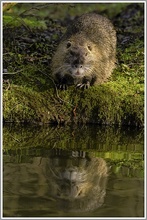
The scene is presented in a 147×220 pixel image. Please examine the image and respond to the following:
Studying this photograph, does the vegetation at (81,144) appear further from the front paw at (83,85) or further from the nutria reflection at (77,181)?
the front paw at (83,85)

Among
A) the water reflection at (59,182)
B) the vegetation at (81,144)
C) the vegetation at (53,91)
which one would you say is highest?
the vegetation at (53,91)

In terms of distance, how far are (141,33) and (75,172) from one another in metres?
Result: 5.48

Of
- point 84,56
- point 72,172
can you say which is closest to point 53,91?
point 84,56

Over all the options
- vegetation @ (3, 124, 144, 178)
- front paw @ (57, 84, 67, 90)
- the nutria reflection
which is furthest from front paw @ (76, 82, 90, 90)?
the nutria reflection

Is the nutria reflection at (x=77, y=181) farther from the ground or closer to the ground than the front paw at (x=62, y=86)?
closer to the ground

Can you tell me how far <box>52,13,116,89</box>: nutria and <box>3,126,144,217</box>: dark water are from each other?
738 millimetres

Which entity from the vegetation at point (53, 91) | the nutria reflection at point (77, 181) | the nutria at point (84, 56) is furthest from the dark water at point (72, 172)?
the nutria at point (84, 56)

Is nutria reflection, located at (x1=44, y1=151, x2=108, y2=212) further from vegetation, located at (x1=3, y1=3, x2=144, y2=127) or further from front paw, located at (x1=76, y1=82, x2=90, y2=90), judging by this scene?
front paw, located at (x1=76, y1=82, x2=90, y2=90)

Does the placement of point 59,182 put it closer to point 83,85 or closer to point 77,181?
point 77,181

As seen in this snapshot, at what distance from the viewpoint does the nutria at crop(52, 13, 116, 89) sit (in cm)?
668

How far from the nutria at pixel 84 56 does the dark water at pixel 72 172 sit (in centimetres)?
74

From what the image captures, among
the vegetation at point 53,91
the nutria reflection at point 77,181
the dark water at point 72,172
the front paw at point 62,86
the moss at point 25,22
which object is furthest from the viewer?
the moss at point 25,22

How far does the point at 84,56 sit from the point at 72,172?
93.4 inches

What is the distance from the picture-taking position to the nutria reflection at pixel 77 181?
3.95 m
